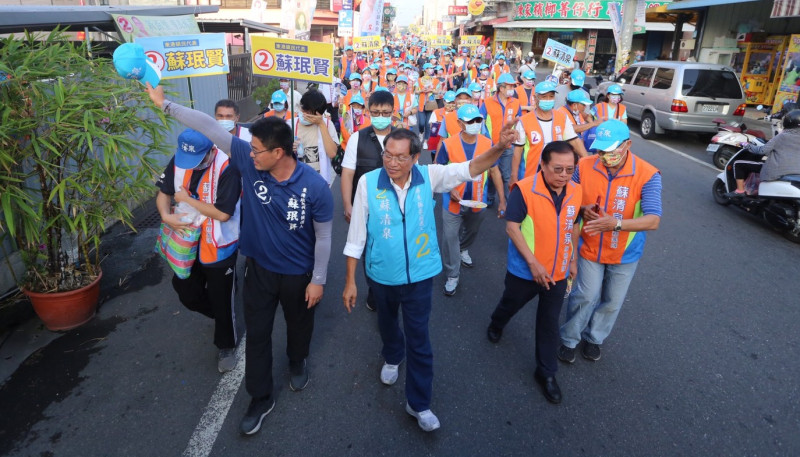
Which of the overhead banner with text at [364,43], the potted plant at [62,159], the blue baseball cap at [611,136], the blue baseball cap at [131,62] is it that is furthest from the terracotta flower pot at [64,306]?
the overhead banner with text at [364,43]

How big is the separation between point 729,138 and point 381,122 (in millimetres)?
7491

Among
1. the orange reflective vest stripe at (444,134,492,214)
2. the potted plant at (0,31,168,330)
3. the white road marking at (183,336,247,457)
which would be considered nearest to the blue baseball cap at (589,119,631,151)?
the orange reflective vest stripe at (444,134,492,214)

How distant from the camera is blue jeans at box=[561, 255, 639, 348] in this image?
142 inches

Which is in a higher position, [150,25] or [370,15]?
[370,15]

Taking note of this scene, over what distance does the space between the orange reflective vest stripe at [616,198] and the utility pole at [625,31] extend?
1799cm

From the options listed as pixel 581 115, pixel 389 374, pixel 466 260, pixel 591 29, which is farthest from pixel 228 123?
pixel 591 29

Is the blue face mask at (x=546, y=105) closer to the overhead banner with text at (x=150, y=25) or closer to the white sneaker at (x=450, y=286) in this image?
the white sneaker at (x=450, y=286)

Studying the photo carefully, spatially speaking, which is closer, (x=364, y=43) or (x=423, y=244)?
(x=423, y=244)

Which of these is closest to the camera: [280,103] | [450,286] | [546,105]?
[450,286]

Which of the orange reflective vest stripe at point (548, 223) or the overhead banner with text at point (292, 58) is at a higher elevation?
the overhead banner with text at point (292, 58)

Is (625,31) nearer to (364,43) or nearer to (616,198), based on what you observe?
(364,43)

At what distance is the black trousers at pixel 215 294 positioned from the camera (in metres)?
3.51

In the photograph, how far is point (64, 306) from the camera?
4.14 metres

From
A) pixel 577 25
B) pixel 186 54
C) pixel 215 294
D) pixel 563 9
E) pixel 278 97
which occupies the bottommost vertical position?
pixel 215 294
